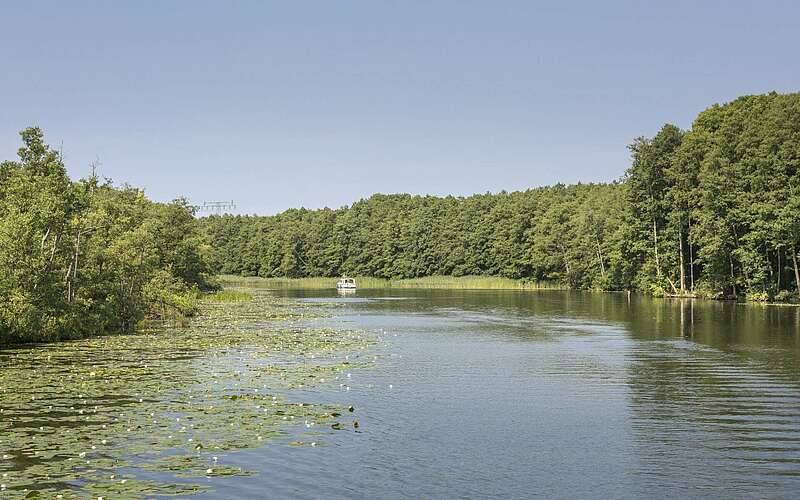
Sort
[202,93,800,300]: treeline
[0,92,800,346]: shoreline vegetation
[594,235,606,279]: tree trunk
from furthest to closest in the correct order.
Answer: [594,235,606,279]: tree trunk < [202,93,800,300]: treeline < [0,92,800,346]: shoreline vegetation

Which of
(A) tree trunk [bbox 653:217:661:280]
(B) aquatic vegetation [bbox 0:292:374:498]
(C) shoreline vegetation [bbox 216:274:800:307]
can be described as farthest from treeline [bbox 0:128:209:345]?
(C) shoreline vegetation [bbox 216:274:800:307]

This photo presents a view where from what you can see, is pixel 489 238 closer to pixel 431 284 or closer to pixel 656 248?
pixel 431 284

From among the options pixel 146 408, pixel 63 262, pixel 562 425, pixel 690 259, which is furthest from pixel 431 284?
pixel 562 425

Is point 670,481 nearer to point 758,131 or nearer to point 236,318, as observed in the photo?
point 236,318

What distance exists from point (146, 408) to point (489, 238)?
5771 inches

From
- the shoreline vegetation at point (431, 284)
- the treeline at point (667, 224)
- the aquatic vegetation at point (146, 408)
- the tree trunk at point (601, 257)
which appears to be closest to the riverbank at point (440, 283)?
the shoreline vegetation at point (431, 284)

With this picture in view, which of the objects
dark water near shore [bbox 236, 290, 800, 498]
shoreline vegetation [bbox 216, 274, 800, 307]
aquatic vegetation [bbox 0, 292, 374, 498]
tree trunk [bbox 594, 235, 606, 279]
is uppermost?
tree trunk [bbox 594, 235, 606, 279]

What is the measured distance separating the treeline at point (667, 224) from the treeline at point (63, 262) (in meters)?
44.1

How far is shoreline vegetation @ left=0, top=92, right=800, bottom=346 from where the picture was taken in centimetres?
3812

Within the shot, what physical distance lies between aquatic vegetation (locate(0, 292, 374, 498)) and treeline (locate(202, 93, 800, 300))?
2176 inches

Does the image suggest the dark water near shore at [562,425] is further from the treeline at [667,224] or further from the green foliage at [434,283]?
the green foliage at [434,283]

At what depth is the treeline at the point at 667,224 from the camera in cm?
7425

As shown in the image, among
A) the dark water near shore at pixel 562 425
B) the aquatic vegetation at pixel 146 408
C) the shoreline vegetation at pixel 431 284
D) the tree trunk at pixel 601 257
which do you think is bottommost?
the dark water near shore at pixel 562 425

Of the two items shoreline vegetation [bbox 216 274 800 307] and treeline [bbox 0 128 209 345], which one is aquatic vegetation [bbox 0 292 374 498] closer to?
treeline [bbox 0 128 209 345]
